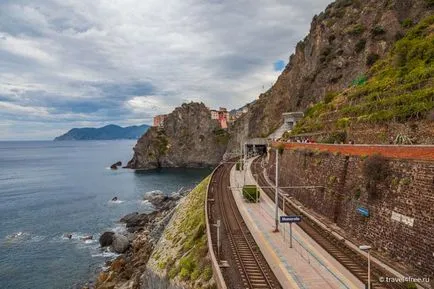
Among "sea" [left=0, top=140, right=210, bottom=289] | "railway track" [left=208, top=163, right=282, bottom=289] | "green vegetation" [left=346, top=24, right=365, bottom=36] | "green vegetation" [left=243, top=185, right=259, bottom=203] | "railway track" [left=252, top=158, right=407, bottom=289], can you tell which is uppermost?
"green vegetation" [left=346, top=24, right=365, bottom=36]

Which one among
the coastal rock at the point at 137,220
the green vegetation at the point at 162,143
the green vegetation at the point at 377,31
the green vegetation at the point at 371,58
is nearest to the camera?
the coastal rock at the point at 137,220

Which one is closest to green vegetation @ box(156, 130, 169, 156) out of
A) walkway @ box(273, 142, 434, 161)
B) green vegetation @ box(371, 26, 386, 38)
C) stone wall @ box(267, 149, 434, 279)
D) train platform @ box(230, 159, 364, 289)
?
green vegetation @ box(371, 26, 386, 38)

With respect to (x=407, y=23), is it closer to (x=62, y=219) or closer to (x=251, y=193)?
(x=251, y=193)

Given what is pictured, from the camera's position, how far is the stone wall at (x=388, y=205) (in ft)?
57.6

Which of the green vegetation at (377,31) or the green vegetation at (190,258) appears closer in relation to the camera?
the green vegetation at (190,258)

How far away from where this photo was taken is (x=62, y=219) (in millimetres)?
63156

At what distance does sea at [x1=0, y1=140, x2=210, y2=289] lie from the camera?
39938 mm

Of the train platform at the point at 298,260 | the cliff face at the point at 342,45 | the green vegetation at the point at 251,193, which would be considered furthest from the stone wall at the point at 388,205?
the cliff face at the point at 342,45

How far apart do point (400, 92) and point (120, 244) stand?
3642cm

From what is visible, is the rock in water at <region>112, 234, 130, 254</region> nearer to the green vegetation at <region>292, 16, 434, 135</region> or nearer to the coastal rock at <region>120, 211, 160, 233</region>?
the coastal rock at <region>120, 211, 160, 233</region>

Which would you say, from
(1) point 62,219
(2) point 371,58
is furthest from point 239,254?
(2) point 371,58

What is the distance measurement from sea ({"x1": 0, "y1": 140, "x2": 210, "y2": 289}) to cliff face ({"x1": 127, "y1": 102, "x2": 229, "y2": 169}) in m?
23.4

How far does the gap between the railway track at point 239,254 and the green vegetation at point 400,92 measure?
15.2 meters

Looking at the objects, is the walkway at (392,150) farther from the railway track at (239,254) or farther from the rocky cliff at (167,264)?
the rocky cliff at (167,264)
